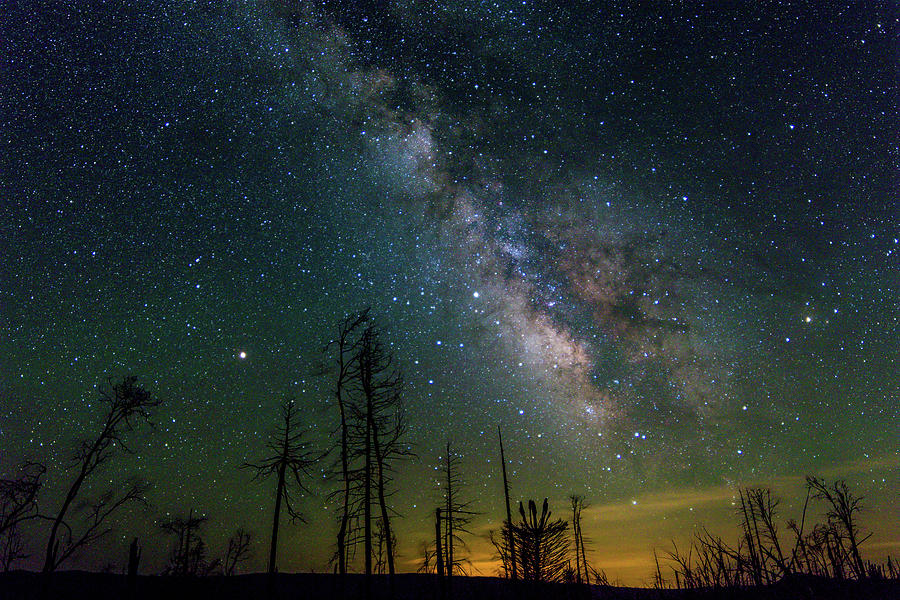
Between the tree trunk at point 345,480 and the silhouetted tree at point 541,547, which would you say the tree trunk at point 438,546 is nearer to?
the tree trunk at point 345,480

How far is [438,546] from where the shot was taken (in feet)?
90.5

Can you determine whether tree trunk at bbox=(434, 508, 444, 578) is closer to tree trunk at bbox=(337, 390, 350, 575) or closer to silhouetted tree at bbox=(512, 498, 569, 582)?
tree trunk at bbox=(337, 390, 350, 575)

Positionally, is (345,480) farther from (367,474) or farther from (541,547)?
(541,547)

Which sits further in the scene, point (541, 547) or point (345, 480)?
point (345, 480)

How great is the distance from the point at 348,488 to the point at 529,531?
14.6 metres

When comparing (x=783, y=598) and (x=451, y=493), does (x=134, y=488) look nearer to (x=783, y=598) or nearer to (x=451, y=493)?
(x=451, y=493)

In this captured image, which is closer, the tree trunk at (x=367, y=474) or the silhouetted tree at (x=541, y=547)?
the silhouetted tree at (x=541, y=547)

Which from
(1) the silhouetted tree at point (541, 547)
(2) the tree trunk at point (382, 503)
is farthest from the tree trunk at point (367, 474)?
(1) the silhouetted tree at point (541, 547)

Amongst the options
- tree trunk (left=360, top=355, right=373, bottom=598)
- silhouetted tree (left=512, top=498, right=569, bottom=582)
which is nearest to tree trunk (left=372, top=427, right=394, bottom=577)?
tree trunk (left=360, top=355, right=373, bottom=598)

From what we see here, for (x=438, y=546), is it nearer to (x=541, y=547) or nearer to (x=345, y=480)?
(x=345, y=480)

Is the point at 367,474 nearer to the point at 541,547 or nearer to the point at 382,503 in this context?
the point at 382,503

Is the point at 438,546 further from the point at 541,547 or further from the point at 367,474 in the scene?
the point at 541,547

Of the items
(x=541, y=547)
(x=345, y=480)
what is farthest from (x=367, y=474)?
(x=541, y=547)

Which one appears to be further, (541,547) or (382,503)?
(382,503)
